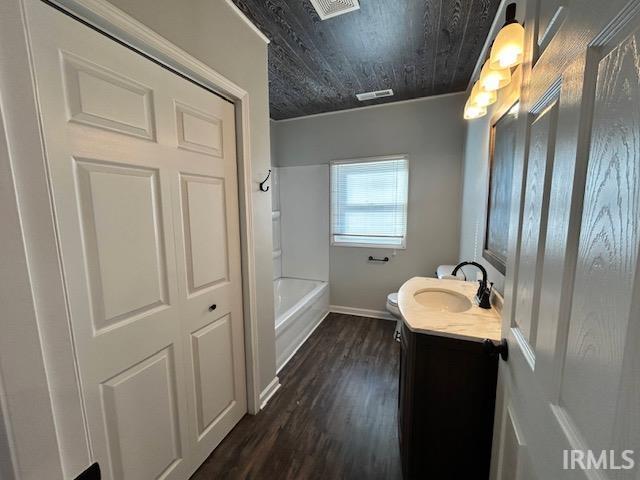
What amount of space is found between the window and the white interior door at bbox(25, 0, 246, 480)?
1.97 m

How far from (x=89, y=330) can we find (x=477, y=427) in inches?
61.7

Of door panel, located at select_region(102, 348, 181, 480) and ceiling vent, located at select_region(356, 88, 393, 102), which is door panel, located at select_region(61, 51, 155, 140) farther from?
ceiling vent, located at select_region(356, 88, 393, 102)

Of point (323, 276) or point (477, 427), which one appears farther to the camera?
point (323, 276)

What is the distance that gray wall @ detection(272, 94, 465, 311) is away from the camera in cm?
282

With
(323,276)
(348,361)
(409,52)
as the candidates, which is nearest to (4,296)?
(348,361)

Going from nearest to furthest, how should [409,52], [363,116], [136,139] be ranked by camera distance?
[136,139]
[409,52]
[363,116]

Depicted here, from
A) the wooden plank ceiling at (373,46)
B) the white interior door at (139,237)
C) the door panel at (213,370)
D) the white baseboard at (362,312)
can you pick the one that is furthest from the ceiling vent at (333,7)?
the white baseboard at (362,312)

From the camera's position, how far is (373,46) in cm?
191

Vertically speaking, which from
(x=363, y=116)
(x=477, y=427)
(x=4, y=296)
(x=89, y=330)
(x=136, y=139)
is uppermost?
(x=363, y=116)

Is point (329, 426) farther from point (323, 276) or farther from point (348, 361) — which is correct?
point (323, 276)

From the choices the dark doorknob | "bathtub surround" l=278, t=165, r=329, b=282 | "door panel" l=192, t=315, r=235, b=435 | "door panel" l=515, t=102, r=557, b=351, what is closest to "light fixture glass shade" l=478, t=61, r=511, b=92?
"door panel" l=515, t=102, r=557, b=351

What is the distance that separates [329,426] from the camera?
169 cm

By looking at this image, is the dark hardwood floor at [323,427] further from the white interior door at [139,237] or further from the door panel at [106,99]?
the door panel at [106,99]

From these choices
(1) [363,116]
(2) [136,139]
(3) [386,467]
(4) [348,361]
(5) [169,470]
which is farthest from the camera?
(1) [363,116]
